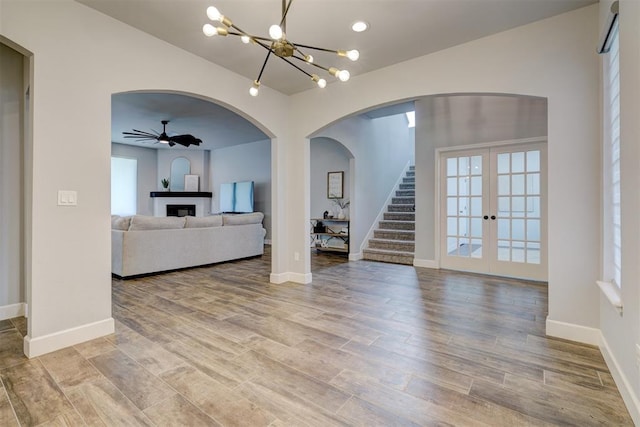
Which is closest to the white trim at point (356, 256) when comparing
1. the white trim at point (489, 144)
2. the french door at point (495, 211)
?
the french door at point (495, 211)

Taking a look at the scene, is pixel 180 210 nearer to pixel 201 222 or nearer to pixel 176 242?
pixel 201 222

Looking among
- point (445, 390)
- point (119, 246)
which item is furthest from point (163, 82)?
point (445, 390)

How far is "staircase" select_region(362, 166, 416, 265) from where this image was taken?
6000 mm

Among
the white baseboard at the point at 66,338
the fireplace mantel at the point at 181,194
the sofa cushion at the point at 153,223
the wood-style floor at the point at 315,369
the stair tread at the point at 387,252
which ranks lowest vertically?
the wood-style floor at the point at 315,369

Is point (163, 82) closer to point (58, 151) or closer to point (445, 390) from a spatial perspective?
point (58, 151)

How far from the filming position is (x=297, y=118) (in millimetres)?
4453

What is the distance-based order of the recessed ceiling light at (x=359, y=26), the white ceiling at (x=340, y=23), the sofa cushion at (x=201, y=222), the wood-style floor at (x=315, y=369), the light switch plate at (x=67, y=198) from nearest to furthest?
the wood-style floor at (x=315, y=369), the light switch plate at (x=67, y=198), the white ceiling at (x=340, y=23), the recessed ceiling light at (x=359, y=26), the sofa cushion at (x=201, y=222)

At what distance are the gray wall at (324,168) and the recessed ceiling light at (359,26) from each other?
4025 mm

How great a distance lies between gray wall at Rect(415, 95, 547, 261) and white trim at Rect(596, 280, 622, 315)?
3.05m

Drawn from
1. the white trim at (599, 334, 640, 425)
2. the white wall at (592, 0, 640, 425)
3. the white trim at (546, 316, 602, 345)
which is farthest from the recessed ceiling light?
the white trim at (546, 316, 602, 345)

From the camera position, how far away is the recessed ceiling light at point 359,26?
8.85ft

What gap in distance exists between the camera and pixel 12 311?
9.89 feet

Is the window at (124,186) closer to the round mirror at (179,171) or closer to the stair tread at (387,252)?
the round mirror at (179,171)

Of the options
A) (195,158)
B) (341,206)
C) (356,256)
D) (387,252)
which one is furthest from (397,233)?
(195,158)
